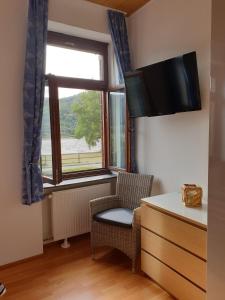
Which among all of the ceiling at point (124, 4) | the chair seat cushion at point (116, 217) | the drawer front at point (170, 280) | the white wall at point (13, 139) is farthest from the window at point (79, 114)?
the drawer front at point (170, 280)

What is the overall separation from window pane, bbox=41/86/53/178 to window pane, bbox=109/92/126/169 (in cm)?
89

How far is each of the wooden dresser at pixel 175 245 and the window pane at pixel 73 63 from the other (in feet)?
5.97

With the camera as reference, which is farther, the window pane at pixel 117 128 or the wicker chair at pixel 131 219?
the window pane at pixel 117 128

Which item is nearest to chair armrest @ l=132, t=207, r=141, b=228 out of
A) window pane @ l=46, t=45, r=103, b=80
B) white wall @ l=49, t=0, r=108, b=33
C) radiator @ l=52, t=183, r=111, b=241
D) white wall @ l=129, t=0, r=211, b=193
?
white wall @ l=129, t=0, r=211, b=193

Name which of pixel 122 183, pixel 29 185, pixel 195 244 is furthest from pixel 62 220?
pixel 195 244

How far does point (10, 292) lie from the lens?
2.10 m

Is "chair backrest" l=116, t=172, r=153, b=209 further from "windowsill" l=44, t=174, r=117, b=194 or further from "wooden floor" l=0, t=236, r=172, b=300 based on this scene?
"wooden floor" l=0, t=236, r=172, b=300

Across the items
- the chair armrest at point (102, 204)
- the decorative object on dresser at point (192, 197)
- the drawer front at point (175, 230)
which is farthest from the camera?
the chair armrest at point (102, 204)

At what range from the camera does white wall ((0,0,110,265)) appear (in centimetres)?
234

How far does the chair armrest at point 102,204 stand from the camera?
8.52 ft

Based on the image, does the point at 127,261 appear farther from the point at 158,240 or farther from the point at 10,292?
the point at 10,292

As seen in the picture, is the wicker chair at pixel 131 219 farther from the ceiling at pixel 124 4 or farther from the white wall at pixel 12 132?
the ceiling at pixel 124 4

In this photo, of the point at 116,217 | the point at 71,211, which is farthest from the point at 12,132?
the point at 116,217

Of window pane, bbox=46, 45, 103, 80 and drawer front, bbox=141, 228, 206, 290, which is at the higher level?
window pane, bbox=46, 45, 103, 80
